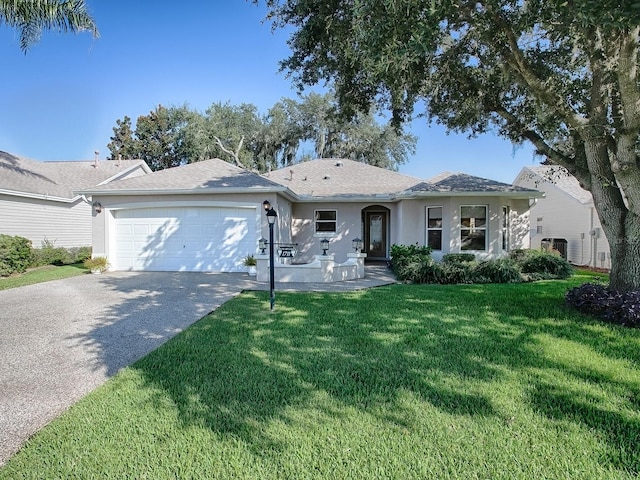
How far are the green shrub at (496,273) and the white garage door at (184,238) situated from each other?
7274 mm

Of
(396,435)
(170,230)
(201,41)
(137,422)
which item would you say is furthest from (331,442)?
(201,41)

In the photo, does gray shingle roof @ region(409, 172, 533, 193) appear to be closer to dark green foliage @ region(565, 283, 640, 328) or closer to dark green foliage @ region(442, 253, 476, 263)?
dark green foliage @ region(442, 253, 476, 263)

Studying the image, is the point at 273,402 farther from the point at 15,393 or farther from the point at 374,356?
the point at 15,393

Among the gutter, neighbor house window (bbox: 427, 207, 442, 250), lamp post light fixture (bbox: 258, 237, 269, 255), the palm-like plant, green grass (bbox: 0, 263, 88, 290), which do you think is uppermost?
the palm-like plant

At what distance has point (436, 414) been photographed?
3035 mm

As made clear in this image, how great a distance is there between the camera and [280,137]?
31156 mm

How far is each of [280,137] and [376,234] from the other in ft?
59.4

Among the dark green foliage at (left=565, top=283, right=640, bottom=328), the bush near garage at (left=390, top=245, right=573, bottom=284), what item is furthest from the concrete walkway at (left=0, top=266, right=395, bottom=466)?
the dark green foliage at (left=565, top=283, right=640, bottom=328)

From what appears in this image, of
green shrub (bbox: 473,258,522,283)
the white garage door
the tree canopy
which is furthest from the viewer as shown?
the tree canopy

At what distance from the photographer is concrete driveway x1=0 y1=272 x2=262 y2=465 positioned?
342cm

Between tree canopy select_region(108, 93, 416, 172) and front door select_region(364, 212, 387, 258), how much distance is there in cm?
1446

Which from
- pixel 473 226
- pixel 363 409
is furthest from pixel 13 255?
pixel 473 226

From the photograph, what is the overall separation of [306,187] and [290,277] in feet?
22.6

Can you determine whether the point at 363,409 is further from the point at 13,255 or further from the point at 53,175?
the point at 53,175
